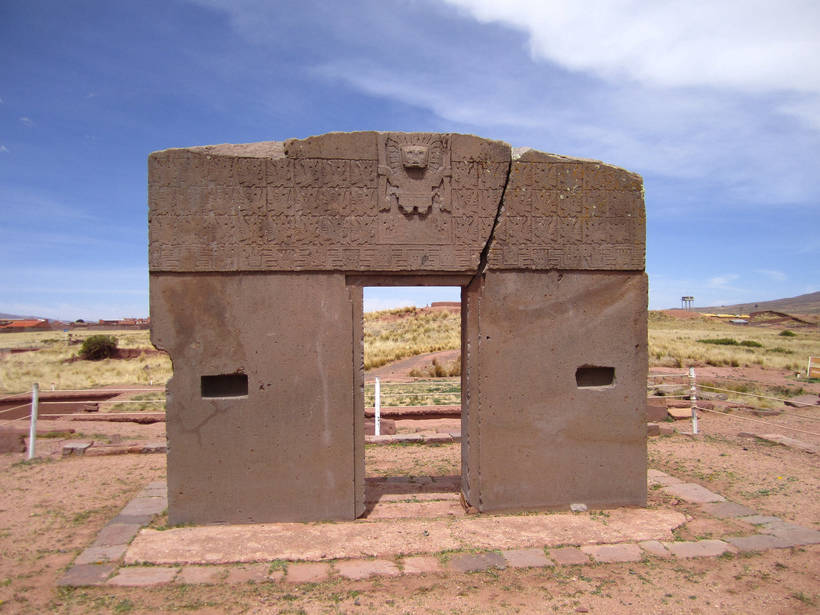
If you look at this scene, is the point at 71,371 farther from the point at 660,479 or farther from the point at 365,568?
the point at 660,479

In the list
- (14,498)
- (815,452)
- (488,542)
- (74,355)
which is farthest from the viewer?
(74,355)

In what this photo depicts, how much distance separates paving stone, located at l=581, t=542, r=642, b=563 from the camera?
416 cm

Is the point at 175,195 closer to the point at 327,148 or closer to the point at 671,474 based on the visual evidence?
the point at 327,148

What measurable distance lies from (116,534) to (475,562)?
2.94 m

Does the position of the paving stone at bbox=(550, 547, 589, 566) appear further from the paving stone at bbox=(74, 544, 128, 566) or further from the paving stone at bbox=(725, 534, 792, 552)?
the paving stone at bbox=(74, 544, 128, 566)

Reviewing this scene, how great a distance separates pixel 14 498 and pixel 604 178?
21.9 feet

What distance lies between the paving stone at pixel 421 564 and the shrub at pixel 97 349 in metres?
23.7

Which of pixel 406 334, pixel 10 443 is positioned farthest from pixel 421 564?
pixel 406 334

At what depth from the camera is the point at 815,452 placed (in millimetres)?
7238

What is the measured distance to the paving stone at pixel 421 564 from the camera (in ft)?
13.0

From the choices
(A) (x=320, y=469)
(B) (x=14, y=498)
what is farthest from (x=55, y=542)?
(A) (x=320, y=469)

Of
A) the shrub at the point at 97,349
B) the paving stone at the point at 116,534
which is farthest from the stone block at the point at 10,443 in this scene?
the shrub at the point at 97,349

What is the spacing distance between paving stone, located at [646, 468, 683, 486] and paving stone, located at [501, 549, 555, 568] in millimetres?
2251

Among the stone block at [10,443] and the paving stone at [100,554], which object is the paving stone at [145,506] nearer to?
the paving stone at [100,554]
